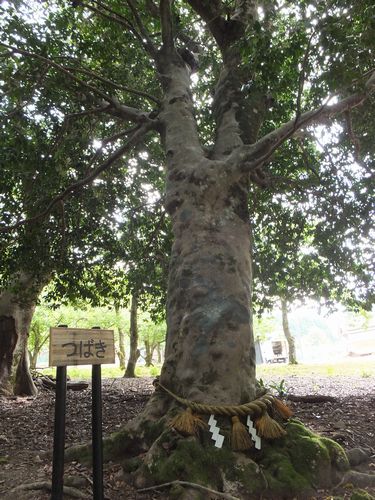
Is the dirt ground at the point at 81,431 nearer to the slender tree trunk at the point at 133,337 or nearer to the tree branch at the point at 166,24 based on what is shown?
the slender tree trunk at the point at 133,337

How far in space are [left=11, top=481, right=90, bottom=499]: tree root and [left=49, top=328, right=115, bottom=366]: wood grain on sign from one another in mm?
1040

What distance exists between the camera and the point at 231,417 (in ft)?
11.0

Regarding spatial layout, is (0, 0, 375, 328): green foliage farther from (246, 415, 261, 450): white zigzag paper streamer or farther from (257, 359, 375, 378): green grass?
(257, 359, 375, 378): green grass

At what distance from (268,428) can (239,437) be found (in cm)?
34

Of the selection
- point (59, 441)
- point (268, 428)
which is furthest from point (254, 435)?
point (59, 441)

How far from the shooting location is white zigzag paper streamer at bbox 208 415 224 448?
3115 millimetres

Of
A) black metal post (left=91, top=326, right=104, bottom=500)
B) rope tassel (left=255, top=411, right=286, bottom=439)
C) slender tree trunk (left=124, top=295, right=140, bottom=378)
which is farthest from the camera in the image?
slender tree trunk (left=124, top=295, right=140, bottom=378)

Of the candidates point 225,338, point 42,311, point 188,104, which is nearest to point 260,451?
point 225,338

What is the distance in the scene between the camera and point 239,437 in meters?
3.15

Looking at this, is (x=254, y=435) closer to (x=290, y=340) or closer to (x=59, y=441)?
(x=59, y=441)

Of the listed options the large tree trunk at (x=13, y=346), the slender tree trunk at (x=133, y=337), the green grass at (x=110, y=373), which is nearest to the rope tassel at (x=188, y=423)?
the large tree trunk at (x=13, y=346)

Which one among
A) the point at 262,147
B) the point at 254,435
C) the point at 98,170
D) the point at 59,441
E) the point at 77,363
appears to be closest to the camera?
the point at 59,441

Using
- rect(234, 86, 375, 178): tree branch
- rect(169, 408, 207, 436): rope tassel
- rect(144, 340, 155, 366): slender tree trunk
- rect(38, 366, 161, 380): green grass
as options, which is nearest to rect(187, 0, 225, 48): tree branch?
rect(234, 86, 375, 178): tree branch

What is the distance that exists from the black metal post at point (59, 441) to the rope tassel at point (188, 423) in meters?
0.98
